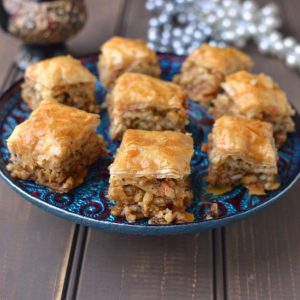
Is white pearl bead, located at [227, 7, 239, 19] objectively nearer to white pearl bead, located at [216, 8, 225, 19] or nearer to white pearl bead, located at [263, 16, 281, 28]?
white pearl bead, located at [216, 8, 225, 19]

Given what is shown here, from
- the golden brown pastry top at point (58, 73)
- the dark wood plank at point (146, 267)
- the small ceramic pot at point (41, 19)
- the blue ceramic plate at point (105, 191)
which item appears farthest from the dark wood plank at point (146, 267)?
the small ceramic pot at point (41, 19)

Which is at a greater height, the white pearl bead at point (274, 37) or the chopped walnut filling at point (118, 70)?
the white pearl bead at point (274, 37)

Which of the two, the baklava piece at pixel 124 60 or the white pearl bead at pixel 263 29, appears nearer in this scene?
the baklava piece at pixel 124 60

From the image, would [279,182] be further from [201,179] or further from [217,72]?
[217,72]

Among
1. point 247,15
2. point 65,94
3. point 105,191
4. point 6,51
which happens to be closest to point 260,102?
point 105,191

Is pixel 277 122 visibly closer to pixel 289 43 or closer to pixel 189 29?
pixel 289 43

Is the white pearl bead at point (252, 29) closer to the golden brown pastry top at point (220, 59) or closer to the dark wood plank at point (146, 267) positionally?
the golden brown pastry top at point (220, 59)
